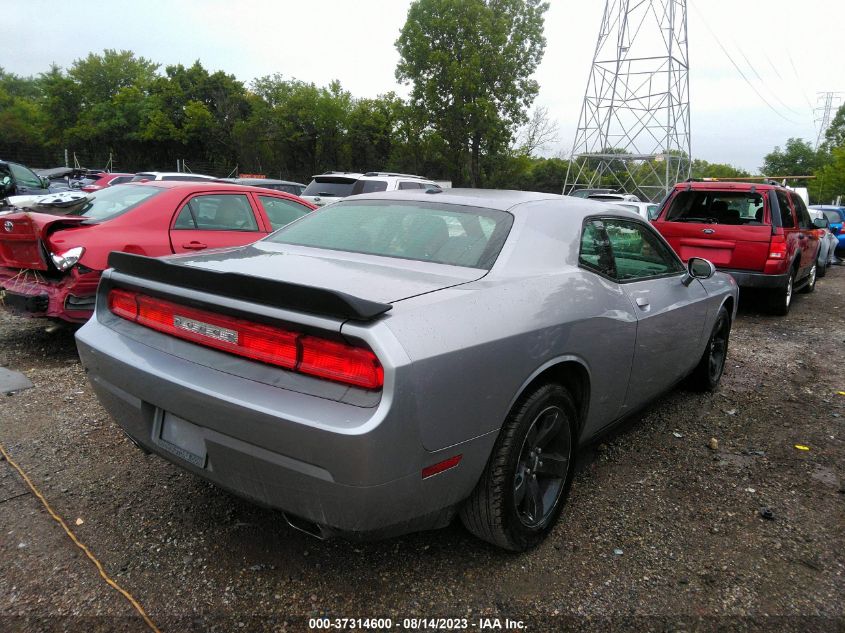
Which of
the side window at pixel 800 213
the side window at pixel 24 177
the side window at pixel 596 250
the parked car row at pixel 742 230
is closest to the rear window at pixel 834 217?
the side window at pixel 800 213

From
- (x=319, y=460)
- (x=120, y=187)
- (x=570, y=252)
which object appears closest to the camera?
(x=319, y=460)

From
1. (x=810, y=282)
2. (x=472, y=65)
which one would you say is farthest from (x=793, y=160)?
(x=810, y=282)

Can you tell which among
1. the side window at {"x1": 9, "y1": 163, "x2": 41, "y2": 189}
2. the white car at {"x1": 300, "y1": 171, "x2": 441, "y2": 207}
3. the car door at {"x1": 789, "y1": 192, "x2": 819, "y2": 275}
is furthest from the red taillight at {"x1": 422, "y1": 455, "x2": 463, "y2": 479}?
the side window at {"x1": 9, "y1": 163, "x2": 41, "y2": 189}

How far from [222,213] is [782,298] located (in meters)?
7.03

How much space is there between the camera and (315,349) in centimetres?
198

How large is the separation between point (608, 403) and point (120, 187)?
520 centimetres

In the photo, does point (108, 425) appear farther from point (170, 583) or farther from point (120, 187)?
point (120, 187)

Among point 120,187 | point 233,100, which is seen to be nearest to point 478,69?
point 233,100

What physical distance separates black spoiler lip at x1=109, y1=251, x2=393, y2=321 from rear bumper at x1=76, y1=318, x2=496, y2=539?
28 cm

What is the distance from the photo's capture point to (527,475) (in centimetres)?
255

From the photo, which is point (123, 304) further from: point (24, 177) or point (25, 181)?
point (24, 177)

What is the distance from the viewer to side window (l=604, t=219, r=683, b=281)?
3.34 m

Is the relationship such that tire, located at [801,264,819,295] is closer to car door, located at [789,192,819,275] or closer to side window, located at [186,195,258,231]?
car door, located at [789,192,819,275]

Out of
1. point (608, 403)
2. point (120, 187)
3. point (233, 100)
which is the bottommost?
point (608, 403)
